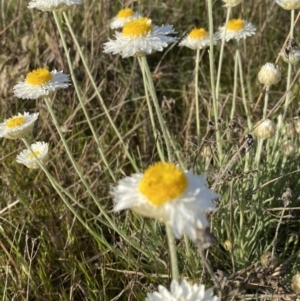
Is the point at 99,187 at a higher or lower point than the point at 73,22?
lower

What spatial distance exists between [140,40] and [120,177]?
649mm

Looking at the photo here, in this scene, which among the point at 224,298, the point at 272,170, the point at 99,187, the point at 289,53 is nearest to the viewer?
the point at 224,298

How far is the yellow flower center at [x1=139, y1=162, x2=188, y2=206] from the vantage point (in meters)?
0.73

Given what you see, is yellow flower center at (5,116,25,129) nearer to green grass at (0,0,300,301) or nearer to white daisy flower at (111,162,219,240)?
green grass at (0,0,300,301)

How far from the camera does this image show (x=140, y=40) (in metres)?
1.17

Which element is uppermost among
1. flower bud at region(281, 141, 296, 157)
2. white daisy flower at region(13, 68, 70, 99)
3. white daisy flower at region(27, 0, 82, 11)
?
white daisy flower at region(27, 0, 82, 11)

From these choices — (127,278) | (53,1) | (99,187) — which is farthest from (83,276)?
(53,1)

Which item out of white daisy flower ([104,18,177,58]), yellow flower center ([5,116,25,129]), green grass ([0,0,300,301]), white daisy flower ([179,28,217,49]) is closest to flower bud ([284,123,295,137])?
green grass ([0,0,300,301])

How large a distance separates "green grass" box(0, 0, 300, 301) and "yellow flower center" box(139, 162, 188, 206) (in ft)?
0.69

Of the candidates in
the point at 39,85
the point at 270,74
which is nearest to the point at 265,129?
the point at 270,74

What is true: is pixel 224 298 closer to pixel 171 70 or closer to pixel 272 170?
pixel 272 170

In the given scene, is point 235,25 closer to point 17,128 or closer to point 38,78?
point 38,78

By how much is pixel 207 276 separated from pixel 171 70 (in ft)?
4.14

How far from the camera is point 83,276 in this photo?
1408 mm
